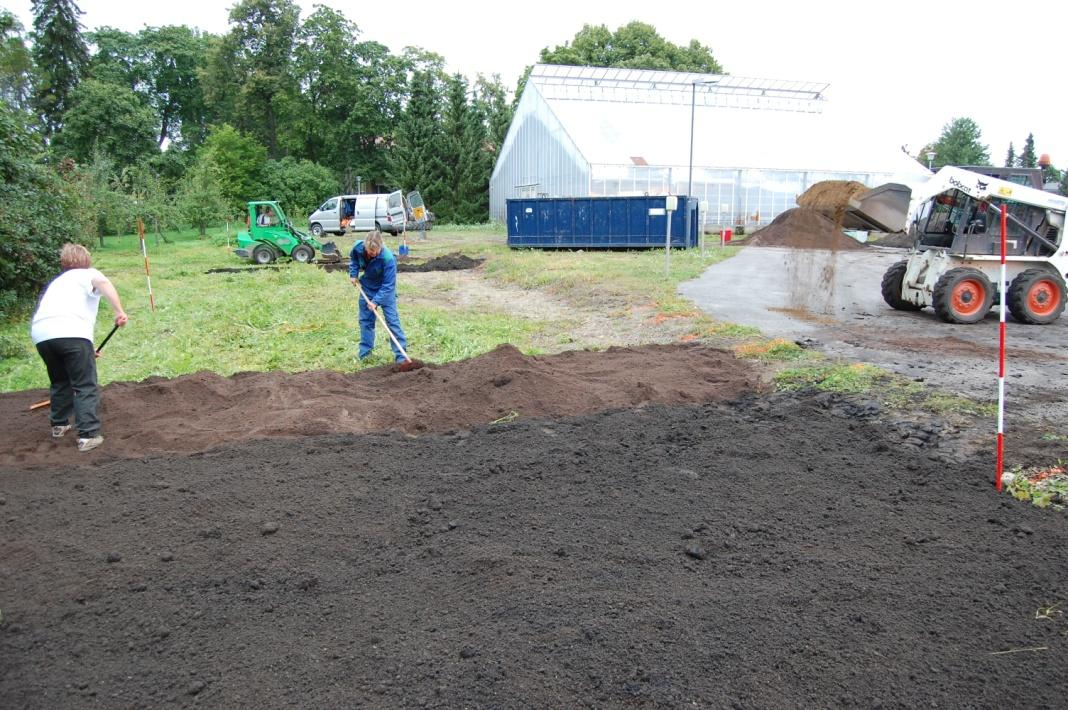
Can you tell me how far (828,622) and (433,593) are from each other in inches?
74.6

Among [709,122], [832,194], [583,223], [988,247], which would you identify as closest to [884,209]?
[832,194]

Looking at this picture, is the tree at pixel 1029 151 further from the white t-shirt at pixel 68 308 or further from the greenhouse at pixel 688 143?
the white t-shirt at pixel 68 308

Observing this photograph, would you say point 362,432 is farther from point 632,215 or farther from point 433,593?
point 632,215

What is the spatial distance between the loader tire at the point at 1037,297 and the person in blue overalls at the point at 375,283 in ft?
31.2

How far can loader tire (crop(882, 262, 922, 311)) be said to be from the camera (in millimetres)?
12781

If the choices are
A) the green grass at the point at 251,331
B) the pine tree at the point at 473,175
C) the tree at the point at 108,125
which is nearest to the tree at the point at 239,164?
the tree at the point at 108,125

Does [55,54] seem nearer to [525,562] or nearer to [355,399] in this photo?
[355,399]

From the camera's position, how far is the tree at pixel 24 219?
12977 mm

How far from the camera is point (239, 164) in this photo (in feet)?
151

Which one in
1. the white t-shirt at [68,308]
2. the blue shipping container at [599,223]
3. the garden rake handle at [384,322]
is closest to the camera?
the white t-shirt at [68,308]

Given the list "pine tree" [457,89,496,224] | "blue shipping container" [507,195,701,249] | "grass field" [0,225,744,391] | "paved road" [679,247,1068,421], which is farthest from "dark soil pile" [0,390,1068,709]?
"pine tree" [457,89,496,224]

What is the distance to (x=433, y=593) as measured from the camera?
3.73 meters

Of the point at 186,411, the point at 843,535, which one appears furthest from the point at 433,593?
the point at 186,411

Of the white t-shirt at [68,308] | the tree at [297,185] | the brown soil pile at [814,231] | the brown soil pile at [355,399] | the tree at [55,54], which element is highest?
the tree at [55,54]
